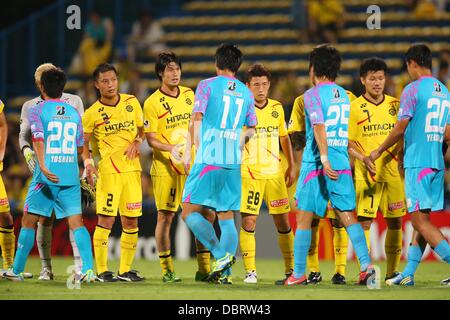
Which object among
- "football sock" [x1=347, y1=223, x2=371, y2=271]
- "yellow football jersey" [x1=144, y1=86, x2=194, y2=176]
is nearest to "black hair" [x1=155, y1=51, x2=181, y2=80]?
"yellow football jersey" [x1=144, y1=86, x2=194, y2=176]

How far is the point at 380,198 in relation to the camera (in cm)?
1128

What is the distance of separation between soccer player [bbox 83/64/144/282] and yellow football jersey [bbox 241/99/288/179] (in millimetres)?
1270

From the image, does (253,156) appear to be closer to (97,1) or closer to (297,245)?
(297,245)

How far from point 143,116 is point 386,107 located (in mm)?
2697

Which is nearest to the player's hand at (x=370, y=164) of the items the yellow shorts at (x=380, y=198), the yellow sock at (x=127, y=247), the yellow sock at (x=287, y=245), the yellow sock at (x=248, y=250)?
the yellow shorts at (x=380, y=198)

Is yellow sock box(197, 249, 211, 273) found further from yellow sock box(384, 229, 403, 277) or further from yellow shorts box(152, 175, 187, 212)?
yellow sock box(384, 229, 403, 277)

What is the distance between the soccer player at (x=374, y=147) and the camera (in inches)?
440

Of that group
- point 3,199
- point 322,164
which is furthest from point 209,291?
point 3,199

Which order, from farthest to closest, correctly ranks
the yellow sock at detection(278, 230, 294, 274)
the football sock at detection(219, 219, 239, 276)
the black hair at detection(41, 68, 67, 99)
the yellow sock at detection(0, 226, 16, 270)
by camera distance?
the yellow sock at detection(0, 226, 16, 270) < the yellow sock at detection(278, 230, 294, 274) < the black hair at detection(41, 68, 67, 99) < the football sock at detection(219, 219, 239, 276)

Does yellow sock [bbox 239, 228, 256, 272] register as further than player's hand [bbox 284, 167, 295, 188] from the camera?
No

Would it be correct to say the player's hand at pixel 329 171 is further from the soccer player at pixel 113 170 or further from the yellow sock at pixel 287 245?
the soccer player at pixel 113 170

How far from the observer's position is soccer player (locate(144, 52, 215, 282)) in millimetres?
11375

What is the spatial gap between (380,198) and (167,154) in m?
2.40

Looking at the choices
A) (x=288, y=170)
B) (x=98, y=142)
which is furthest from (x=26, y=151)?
(x=288, y=170)
